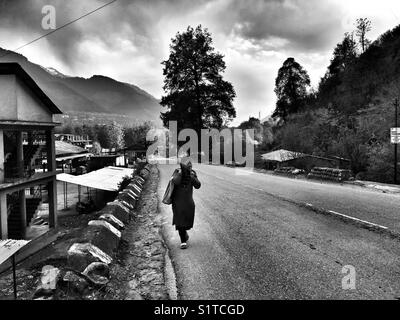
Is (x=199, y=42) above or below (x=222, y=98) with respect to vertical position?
above

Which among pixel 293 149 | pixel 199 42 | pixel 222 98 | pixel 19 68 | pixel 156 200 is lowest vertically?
pixel 156 200

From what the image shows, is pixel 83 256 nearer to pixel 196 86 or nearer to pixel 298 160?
pixel 298 160

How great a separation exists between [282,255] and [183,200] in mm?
2070

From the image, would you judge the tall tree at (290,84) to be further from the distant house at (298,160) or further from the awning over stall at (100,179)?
the awning over stall at (100,179)

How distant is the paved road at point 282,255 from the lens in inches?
154

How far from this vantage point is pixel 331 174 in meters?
18.6

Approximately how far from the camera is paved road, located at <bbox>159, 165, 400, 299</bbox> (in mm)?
3918

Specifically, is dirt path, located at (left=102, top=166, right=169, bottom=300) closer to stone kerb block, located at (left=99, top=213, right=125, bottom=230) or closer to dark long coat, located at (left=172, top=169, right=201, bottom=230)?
stone kerb block, located at (left=99, top=213, right=125, bottom=230)

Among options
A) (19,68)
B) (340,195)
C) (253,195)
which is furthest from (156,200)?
(19,68)

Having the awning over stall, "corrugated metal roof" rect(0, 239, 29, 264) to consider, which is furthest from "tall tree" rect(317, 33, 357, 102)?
"corrugated metal roof" rect(0, 239, 29, 264)

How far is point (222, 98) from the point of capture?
46.3 meters

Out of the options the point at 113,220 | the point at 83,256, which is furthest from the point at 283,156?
the point at 83,256
